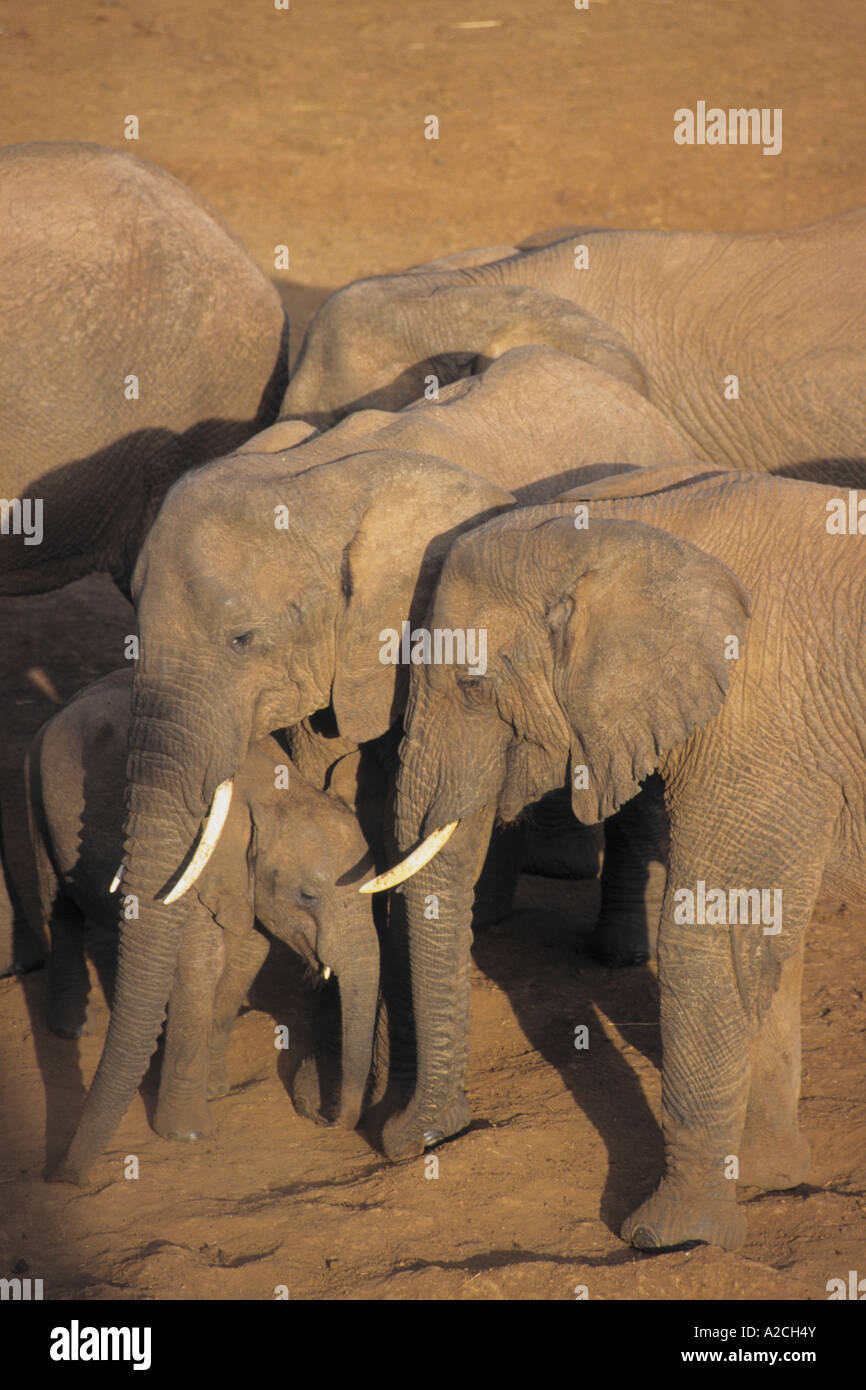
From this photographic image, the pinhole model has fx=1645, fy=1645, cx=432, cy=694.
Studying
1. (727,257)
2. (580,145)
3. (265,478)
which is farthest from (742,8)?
(265,478)

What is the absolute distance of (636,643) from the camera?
4.28 meters

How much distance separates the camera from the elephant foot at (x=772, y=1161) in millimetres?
4953

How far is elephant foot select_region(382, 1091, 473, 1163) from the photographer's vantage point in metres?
5.02

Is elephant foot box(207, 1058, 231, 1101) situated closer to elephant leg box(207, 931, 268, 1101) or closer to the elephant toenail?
elephant leg box(207, 931, 268, 1101)

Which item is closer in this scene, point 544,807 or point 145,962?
point 145,962

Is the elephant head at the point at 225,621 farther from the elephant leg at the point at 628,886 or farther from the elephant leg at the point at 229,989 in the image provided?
the elephant leg at the point at 628,886

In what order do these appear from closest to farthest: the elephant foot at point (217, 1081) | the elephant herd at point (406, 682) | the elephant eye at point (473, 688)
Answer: the elephant herd at point (406, 682) < the elephant eye at point (473, 688) < the elephant foot at point (217, 1081)

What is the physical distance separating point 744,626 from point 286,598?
1378 millimetres

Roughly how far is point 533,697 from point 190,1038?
1599 mm

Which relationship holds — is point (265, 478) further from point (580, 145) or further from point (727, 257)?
point (580, 145)

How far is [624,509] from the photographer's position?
4539 millimetres

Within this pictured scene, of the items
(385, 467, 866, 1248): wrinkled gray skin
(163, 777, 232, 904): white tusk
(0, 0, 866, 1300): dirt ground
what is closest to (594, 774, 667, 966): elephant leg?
(0, 0, 866, 1300): dirt ground

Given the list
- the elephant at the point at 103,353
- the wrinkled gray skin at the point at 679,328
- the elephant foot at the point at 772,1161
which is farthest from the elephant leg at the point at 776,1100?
the elephant at the point at 103,353

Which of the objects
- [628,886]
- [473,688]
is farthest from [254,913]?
[628,886]
